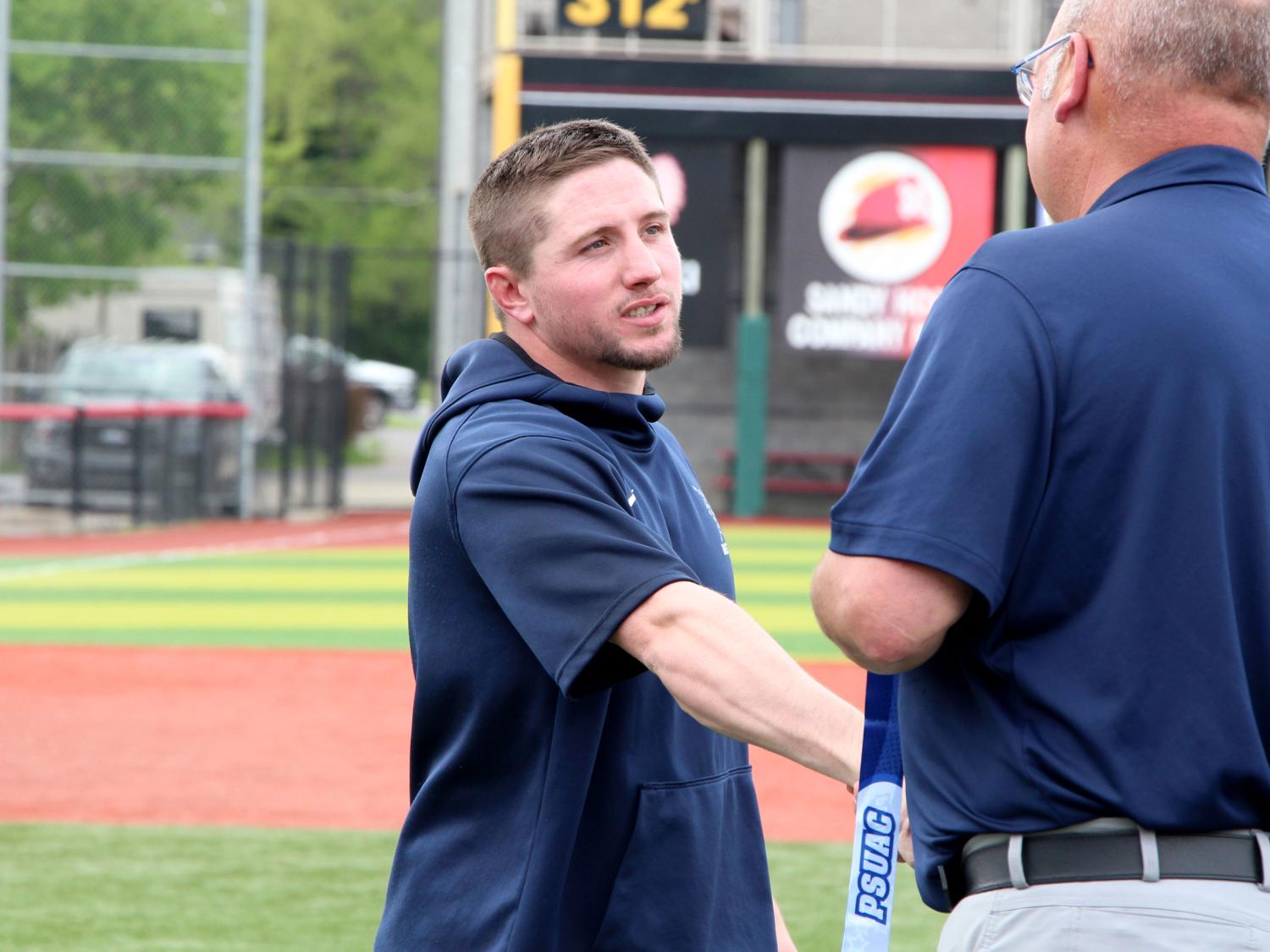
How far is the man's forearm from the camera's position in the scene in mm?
2131

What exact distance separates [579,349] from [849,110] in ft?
64.3

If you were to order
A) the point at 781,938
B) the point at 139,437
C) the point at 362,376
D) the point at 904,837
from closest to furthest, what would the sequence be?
the point at 904,837 < the point at 781,938 < the point at 139,437 < the point at 362,376

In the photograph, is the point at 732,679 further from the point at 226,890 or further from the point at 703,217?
the point at 703,217

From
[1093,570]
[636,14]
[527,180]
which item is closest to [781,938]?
[1093,570]

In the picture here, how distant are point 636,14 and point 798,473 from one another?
700cm

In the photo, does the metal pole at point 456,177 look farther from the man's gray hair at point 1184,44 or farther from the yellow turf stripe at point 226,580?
the man's gray hair at point 1184,44

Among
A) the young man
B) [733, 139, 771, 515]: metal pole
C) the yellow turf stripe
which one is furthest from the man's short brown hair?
[733, 139, 771, 515]: metal pole

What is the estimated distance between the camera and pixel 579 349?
249 cm

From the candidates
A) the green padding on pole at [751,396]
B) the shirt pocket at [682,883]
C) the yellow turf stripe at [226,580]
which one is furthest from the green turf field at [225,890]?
the green padding on pole at [751,396]

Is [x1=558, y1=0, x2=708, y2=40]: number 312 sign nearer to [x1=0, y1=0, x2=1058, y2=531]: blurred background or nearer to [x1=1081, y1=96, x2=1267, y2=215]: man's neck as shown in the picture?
[x1=0, y1=0, x2=1058, y2=531]: blurred background

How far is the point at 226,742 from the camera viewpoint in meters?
8.64

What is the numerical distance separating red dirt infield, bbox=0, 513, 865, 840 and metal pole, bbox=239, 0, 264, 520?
9.18 m

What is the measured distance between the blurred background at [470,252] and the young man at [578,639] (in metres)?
17.3

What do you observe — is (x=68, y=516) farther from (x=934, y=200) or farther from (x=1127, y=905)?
(x=1127, y=905)
